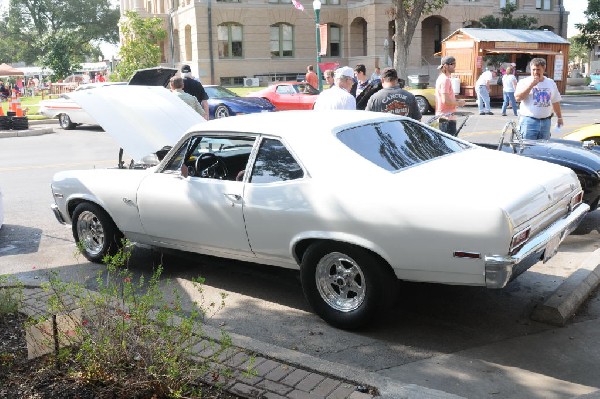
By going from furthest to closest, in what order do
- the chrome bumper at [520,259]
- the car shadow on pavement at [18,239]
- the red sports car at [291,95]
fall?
the red sports car at [291,95], the car shadow on pavement at [18,239], the chrome bumper at [520,259]

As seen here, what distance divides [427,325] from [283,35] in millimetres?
40247

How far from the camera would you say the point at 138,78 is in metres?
9.77

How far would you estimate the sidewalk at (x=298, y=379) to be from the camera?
10.8 ft

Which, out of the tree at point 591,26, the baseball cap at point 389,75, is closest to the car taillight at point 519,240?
the baseball cap at point 389,75

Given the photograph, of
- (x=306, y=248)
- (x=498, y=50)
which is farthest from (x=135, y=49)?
(x=306, y=248)

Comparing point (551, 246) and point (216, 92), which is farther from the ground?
point (216, 92)

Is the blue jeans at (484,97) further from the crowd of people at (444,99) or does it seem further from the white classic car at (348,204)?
the white classic car at (348,204)

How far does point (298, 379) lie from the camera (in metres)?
3.47

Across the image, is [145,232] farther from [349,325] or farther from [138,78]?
[138,78]

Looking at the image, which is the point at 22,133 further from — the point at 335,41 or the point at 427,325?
the point at 335,41

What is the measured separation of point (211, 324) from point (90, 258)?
2.13 metres

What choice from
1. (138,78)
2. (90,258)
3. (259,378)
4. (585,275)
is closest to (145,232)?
(90,258)

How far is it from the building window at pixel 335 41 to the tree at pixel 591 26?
627 inches

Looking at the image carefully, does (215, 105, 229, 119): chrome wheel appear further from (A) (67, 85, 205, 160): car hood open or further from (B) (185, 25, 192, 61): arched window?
(B) (185, 25, 192, 61): arched window
